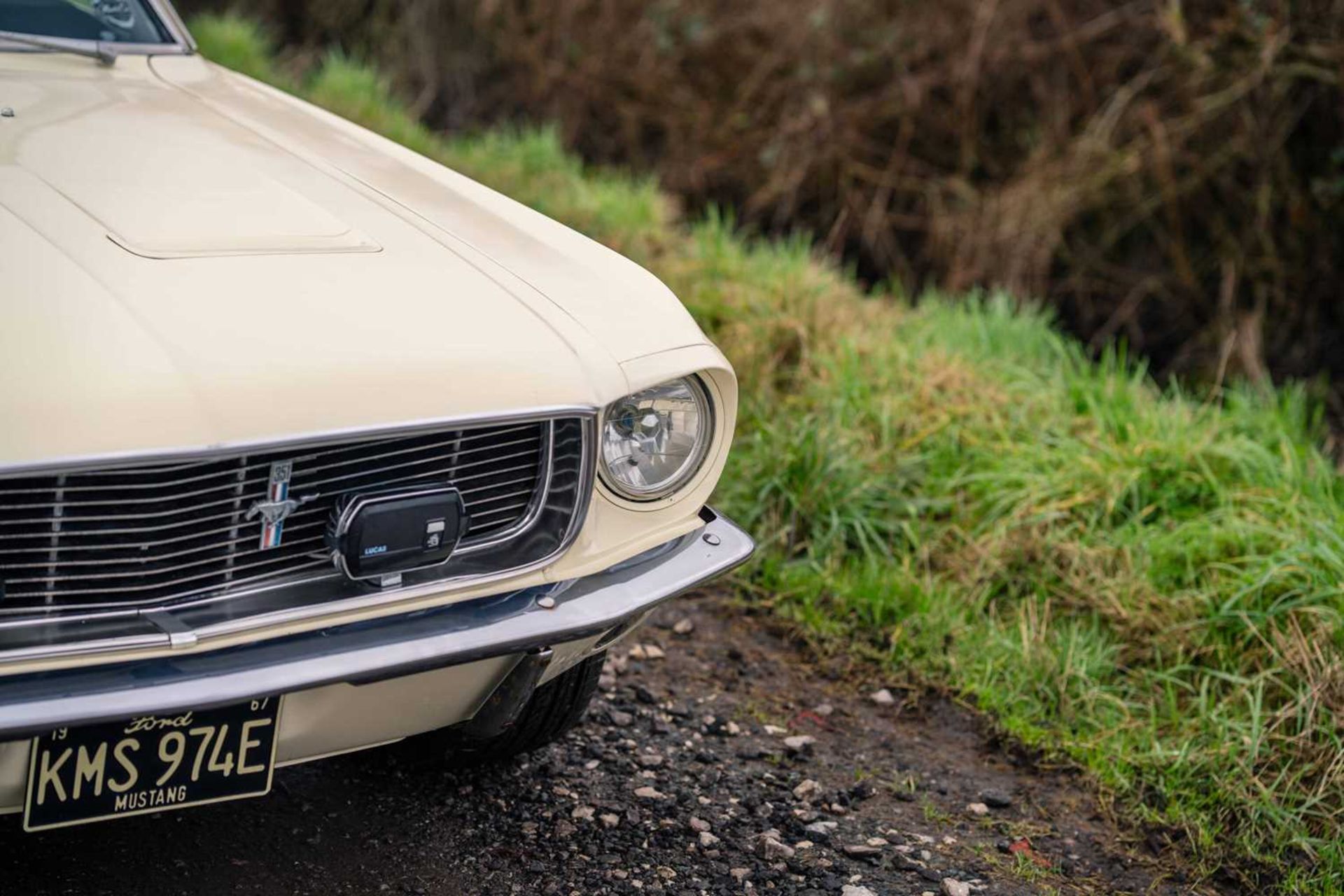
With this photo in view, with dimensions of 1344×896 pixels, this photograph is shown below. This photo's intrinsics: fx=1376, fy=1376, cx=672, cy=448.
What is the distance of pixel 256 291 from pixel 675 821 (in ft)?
4.22

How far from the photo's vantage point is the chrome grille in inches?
65.4

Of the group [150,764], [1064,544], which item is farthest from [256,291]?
[1064,544]

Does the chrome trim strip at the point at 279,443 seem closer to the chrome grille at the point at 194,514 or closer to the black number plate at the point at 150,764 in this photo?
the chrome grille at the point at 194,514

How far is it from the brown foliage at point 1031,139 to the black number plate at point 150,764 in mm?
4457

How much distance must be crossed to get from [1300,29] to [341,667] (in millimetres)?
5050

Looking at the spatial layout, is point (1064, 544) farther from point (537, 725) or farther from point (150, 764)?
point (150, 764)

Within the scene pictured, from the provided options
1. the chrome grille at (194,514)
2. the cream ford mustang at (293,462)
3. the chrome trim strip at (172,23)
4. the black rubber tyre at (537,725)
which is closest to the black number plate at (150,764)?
the cream ford mustang at (293,462)

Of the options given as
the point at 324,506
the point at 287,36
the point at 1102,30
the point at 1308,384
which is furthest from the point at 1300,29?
the point at 287,36

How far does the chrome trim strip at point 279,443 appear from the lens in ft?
5.22

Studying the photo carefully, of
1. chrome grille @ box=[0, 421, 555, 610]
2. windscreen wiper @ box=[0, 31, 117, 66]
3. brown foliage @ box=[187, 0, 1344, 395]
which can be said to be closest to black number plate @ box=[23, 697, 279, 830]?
chrome grille @ box=[0, 421, 555, 610]

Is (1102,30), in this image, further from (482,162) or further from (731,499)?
(731,499)

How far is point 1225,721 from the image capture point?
9.61 ft

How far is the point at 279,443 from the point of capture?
1719mm

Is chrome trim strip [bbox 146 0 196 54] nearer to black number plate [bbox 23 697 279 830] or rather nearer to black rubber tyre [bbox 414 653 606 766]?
black rubber tyre [bbox 414 653 606 766]
